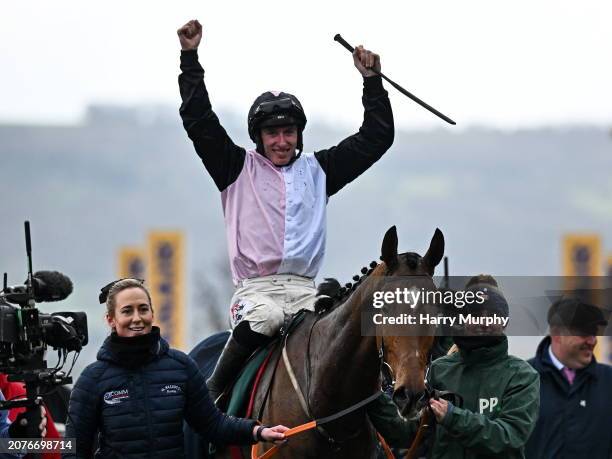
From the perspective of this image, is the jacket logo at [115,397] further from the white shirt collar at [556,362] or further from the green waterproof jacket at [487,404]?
the white shirt collar at [556,362]

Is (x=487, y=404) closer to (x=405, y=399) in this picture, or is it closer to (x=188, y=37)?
(x=405, y=399)

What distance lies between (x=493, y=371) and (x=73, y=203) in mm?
44381

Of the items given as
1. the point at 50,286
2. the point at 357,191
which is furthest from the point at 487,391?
the point at 357,191

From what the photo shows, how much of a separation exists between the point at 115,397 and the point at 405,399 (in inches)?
56.0

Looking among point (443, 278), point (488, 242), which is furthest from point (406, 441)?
point (488, 242)

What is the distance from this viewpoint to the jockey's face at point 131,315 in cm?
713

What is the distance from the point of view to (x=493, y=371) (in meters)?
7.68

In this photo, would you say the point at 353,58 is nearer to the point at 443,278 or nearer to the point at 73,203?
the point at 443,278

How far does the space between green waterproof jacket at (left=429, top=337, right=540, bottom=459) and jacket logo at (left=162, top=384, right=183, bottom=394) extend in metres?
1.31

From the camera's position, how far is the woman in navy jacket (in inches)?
280

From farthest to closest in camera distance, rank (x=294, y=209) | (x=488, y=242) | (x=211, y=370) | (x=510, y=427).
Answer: (x=488, y=242)
(x=211, y=370)
(x=294, y=209)
(x=510, y=427)

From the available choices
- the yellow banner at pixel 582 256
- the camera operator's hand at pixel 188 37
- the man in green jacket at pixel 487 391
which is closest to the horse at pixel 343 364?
the man in green jacket at pixel 487 391

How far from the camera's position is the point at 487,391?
301 inches

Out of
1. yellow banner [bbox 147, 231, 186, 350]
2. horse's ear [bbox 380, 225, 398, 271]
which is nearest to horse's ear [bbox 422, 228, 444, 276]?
horse's ear [bbox 380, 225, 398, 271]
